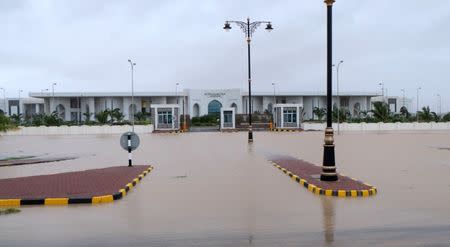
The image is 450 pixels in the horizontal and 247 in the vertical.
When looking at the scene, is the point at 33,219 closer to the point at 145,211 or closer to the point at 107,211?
the point at 107,211

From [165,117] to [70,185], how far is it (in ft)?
209

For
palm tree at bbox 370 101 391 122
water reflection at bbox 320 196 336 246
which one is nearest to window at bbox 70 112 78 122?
palm tree at bbox 370 101 391 122

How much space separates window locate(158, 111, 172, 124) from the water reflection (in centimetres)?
6615

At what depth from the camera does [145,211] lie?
10.2 m

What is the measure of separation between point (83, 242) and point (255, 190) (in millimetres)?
6271

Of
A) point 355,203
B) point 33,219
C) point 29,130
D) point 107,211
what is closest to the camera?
point 33,219

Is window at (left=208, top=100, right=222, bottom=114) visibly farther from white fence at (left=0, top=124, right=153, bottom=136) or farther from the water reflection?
the water reflection

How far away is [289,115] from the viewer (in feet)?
268

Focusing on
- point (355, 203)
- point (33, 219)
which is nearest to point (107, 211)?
Result: point (33, 219)

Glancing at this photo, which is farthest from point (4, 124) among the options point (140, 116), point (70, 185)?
point (140, 116)

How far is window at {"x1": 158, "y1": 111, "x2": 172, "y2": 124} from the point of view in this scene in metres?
76.9

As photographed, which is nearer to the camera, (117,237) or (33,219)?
(117,237)

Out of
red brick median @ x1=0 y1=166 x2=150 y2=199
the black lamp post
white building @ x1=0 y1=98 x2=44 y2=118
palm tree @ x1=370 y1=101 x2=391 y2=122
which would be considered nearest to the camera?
red brick median @ x1=0 y1=166 x2=150 y2=199

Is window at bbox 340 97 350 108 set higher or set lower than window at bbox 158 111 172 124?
higher
